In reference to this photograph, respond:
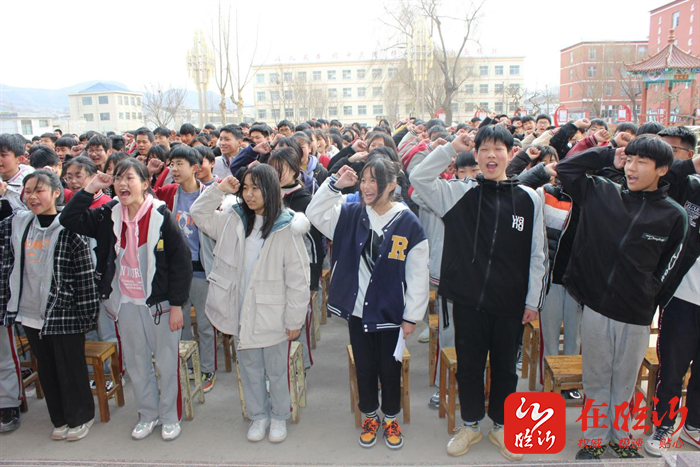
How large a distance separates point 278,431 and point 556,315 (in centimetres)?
200

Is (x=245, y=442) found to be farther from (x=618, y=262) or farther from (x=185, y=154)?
(x=618, y=262)

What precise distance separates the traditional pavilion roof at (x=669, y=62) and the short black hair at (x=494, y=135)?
1493cm

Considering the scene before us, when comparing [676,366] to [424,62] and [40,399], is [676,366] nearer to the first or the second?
[40,399]

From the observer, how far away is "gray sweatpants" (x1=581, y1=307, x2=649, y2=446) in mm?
2426

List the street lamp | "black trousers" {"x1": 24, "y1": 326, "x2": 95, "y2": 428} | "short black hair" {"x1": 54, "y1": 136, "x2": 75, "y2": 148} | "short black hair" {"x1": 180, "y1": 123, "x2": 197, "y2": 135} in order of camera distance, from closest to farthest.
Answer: "black trousers" {"x1": 24, "y1": 326, "x2": 95, "y2": 428} → "short black hair" {"x1": 54, "y1": 136, "x2": 75, "y2": 148} → "short black hair" {"x1": 180, "y1": 123, "x2": 197, "y2": 135} → the street lamp

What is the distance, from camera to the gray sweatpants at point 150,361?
283 cm

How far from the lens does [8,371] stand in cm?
309

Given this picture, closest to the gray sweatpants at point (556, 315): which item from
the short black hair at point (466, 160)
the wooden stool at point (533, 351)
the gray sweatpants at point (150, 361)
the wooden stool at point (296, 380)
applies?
the wooden stool at point (533, 351)

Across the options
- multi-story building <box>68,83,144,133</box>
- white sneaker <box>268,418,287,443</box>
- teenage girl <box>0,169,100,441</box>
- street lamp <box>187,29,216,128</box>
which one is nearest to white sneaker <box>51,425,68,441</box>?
teenage girl <box>0,169,100,441</box>

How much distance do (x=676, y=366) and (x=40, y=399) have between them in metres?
4.18

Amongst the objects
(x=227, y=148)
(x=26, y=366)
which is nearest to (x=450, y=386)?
(x=26, y=366)

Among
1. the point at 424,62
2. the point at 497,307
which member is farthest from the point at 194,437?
the point at 424,62

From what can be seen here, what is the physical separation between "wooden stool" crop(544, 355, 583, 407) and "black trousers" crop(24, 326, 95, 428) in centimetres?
286

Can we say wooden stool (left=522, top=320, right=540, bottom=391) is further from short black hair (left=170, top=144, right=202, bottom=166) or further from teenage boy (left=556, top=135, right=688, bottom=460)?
short black hair (left=170, top=144, right=202, bottom=166)
